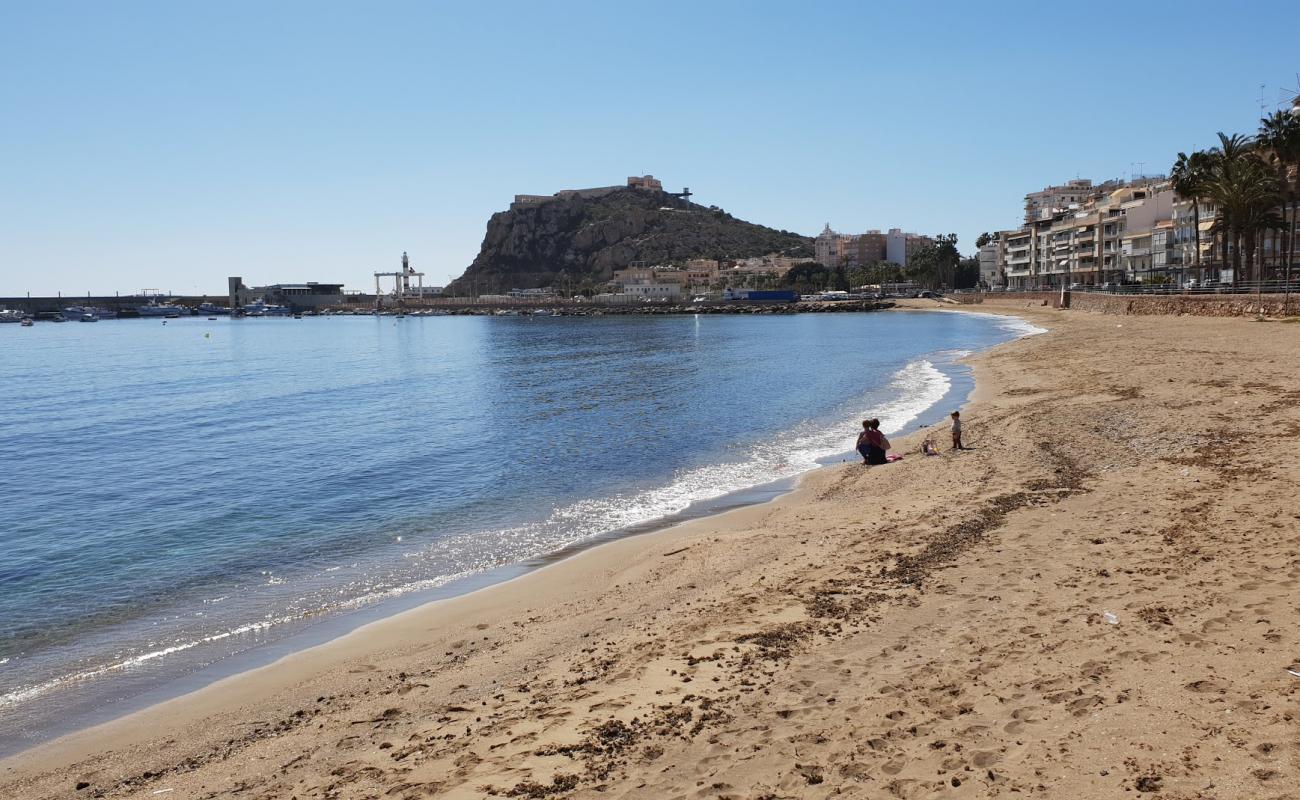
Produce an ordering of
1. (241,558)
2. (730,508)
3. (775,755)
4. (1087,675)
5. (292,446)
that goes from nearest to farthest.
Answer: (775,755)
(1087,675)
(241,558)
(730,508)
(292,446)

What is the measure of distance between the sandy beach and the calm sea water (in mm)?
2313

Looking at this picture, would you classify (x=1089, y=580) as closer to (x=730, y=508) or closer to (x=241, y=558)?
(x=730, y=508)

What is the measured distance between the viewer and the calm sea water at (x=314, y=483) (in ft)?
38.8

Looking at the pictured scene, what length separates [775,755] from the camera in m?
5.93

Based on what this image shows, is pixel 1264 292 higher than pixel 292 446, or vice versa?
pixel 1264 292

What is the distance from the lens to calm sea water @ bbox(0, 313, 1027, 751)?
11828 millimetres

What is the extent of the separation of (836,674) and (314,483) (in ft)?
58.2

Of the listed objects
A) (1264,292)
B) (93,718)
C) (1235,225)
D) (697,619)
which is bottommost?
(93,718)

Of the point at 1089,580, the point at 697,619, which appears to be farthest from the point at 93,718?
the point at 1089,580

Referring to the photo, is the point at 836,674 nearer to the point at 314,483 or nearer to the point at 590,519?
the point at 590,519

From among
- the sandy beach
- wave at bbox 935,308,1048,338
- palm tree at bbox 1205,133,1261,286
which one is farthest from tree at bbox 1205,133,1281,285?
the sandy beach

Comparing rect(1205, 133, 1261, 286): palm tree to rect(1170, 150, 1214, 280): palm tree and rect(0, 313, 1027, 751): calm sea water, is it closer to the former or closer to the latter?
rect(1170, 150, 1214, 280): palm tree

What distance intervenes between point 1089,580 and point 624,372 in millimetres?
45100

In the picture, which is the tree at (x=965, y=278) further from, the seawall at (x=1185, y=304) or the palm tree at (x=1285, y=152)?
the palm tree at (x=1285, y=152)
